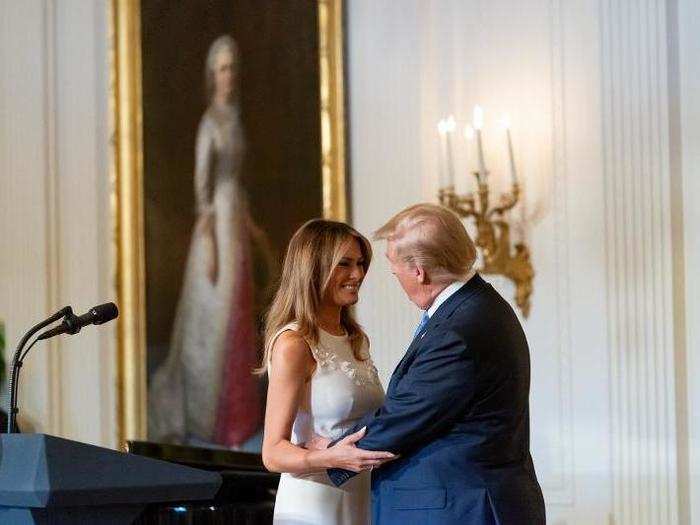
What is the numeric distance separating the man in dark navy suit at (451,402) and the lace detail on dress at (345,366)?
40 cm

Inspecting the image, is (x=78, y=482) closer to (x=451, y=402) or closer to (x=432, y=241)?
(x=451, y=402)

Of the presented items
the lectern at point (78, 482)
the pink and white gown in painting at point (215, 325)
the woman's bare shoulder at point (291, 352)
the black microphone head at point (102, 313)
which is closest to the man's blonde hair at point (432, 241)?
the woman's bare shoulder at point (291, 352)

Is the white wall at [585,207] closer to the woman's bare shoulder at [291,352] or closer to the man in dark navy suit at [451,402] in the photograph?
the man in dark navy suit at [451,402]

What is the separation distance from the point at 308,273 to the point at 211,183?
3.54 metres

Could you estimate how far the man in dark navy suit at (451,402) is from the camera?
378 centimetres

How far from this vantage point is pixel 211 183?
25.1ft

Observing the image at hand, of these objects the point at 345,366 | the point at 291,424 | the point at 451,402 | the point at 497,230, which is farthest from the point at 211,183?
the point at 451,402

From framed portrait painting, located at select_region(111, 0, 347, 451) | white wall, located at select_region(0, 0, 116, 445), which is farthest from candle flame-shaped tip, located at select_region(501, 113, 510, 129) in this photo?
white wall, located at select_region(0, 0, 116, 445)

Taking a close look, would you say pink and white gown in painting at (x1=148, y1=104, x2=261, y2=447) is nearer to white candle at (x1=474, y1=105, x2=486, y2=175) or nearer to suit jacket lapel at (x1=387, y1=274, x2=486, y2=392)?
white candle at (x1=474, y1=105, x2=486, y2=175)

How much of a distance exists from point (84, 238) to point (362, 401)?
12.1ft

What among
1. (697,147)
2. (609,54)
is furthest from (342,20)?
(697,147)

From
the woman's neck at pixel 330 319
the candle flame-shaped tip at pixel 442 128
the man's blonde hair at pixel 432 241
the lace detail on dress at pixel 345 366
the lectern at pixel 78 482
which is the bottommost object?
the lectern at pixel 78 482

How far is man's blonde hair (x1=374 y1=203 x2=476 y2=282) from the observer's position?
388 cm

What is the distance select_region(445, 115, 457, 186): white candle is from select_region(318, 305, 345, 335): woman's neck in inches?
98.1
